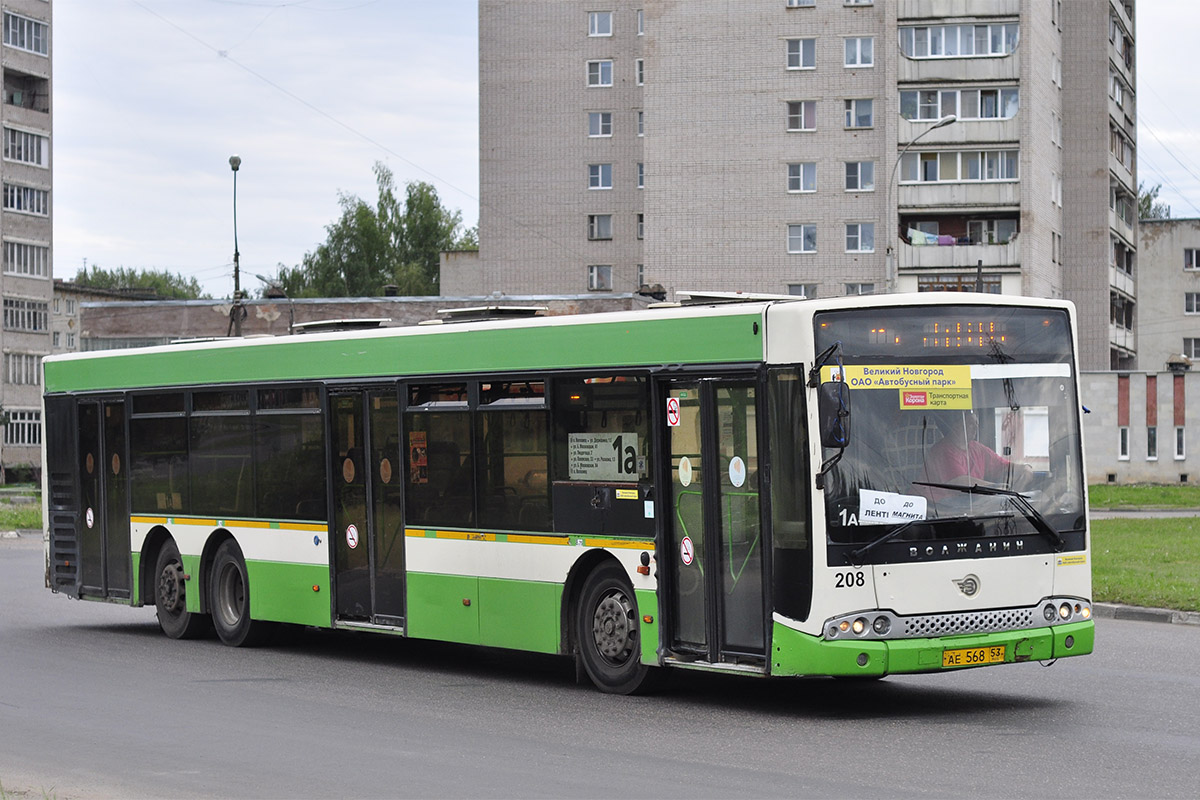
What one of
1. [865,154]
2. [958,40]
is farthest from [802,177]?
[958,40]

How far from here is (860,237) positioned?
70.7 metres

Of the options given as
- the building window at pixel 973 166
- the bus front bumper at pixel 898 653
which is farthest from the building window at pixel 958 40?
the bus front bumper at pixel 898 653

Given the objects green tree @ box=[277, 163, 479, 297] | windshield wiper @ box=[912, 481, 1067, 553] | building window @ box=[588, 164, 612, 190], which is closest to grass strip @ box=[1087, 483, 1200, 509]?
building window @ box=[588, 164, 612, 190]

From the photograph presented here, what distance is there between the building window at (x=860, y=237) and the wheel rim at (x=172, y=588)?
54735 mm

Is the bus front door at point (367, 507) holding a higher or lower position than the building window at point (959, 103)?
lower

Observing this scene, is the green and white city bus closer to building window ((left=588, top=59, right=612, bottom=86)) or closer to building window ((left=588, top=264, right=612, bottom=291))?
building window ((left=588, top=264, right=612, bottom=291))

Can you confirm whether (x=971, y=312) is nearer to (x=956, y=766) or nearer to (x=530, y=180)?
(x=956, y=766)

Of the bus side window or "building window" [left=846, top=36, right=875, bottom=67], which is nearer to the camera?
the bus side window

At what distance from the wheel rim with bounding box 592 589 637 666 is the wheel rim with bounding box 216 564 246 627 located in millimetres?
5532

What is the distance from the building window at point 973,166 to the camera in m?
69.2

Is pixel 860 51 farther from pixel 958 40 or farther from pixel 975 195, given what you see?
pixel 975 195

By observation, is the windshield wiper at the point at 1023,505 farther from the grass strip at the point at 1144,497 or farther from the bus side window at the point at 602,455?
the grass strip at the point at 1144,497

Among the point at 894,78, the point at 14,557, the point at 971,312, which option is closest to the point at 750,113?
the point at 894,78

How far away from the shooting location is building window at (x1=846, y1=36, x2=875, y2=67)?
70.7m
